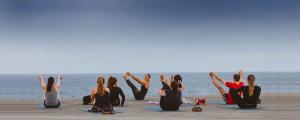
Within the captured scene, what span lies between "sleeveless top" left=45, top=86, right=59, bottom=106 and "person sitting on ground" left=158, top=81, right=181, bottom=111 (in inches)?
181

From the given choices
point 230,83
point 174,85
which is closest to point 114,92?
point 174,85

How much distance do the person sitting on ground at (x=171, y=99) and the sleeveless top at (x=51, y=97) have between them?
4.59 meters

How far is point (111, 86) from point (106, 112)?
13.9 ft

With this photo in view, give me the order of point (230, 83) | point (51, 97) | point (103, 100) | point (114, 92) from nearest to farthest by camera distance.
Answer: point (103, 100) → point (230, 83) → point (51, 97) → point (114, 92)

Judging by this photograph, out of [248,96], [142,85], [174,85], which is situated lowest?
[248,96]

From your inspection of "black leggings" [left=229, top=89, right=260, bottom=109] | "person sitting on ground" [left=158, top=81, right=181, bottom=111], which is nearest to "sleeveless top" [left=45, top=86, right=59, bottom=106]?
"person sitting on ground" [left=158, top=81, right=181, bottom=111]

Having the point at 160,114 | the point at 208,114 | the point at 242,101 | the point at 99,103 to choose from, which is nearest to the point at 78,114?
the point at 99,103

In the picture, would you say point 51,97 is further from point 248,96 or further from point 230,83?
point 248,96

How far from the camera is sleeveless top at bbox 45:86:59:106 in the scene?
23297mm

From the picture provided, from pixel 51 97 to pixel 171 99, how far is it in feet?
16.9

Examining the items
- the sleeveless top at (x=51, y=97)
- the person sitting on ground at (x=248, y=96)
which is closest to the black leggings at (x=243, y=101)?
the person sitting on ground at (x=248, y=96)

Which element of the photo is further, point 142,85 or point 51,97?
point 142,85

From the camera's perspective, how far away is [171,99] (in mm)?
21766

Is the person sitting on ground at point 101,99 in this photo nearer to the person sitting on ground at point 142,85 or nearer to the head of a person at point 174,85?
the head of a person at point 174,85
